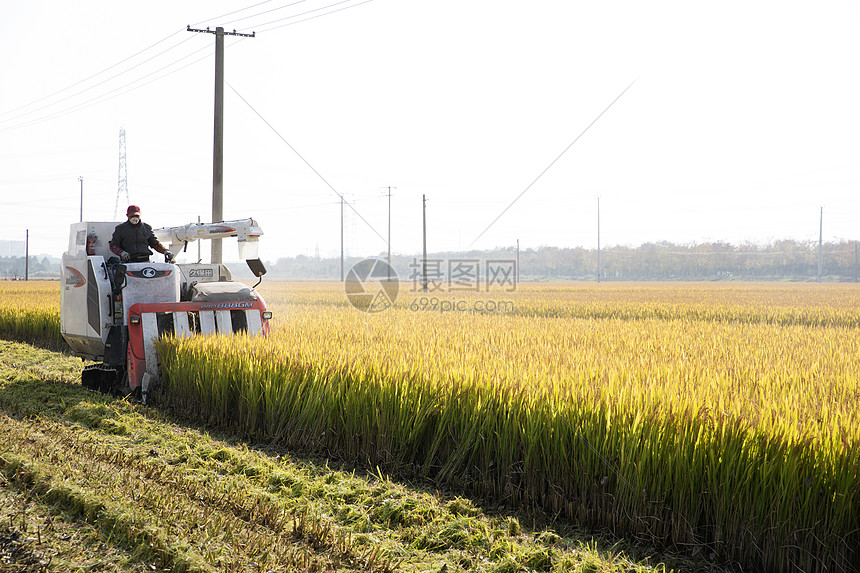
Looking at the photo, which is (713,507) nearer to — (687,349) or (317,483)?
(317,483)

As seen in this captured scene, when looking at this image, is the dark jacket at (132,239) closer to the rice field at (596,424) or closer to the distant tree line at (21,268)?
the rice field at (596,424)

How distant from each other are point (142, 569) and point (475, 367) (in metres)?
3.10

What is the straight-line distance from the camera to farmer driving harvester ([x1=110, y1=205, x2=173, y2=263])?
26.1 feet

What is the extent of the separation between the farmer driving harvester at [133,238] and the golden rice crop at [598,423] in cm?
152

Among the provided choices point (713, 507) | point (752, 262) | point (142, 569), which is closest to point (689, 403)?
point (713, 507)

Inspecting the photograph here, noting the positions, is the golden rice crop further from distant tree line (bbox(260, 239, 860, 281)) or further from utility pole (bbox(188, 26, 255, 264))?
distant tree line (bbox(260, 239, 860, 281))

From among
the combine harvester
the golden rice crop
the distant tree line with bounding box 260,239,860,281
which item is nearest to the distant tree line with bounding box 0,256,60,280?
the distant tree line with bounding box 260,239,860,281

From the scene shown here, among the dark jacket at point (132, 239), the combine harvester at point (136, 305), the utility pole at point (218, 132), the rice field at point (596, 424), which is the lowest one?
the rice field at point (596, 424)

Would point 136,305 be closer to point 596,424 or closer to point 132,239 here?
point 132,239

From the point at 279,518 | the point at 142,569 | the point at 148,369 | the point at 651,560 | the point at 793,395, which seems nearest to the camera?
the point at 142,569

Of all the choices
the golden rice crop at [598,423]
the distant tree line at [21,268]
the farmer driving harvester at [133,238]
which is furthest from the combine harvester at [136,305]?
the distant tree line at [21,268]

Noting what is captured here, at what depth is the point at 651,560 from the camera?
11.6ft

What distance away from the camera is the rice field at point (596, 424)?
3.36 meters

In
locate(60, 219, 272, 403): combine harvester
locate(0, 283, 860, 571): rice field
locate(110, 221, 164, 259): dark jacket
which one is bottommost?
locate(0, 283, 860, 571): rice field
